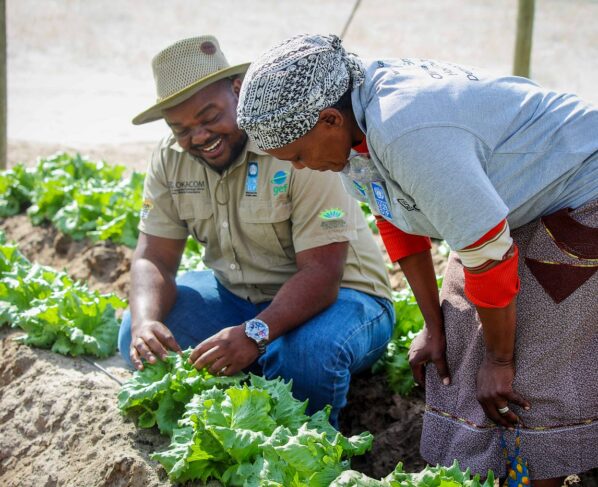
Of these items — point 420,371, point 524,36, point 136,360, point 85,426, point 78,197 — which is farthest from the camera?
point 524,36

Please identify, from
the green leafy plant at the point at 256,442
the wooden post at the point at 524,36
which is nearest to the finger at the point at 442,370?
the green leafy plant at the point at 256,442

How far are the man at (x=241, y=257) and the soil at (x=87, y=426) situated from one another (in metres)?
0.26

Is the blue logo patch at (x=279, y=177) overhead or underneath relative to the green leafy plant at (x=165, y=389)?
overhead

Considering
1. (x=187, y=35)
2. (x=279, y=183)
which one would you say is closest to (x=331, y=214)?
(x=279, y=183)

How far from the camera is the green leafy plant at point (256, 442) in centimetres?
255

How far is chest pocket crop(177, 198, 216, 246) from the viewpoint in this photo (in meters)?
3.70

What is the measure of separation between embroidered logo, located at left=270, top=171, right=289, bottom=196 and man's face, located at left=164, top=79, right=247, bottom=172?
210mm

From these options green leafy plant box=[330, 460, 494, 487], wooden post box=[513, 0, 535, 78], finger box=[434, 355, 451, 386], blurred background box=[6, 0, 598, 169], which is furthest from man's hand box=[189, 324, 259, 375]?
blurred background box=[6, 0, 598, 169]

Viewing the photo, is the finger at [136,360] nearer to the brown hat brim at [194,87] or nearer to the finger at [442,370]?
the brown hat brim at [194,87]

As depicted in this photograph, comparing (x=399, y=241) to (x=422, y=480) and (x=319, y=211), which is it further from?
(x=422, y=480)

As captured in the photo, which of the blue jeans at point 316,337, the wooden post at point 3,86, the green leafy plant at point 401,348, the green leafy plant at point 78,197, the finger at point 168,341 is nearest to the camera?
the blue jeans at point 316,337

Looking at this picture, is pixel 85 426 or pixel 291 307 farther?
pixel 85 426

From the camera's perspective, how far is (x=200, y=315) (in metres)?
3.79

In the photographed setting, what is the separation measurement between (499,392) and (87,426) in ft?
5.59
